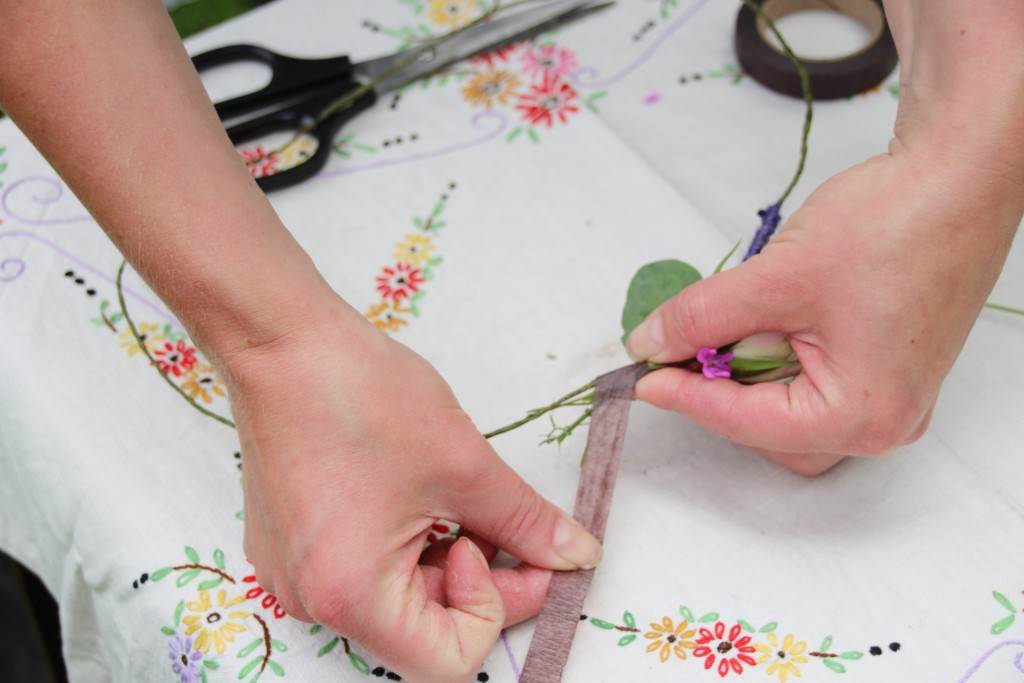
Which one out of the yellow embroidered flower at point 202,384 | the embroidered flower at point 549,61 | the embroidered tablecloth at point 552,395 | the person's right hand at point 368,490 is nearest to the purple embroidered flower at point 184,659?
the embroidered tablecloth at point 552,395

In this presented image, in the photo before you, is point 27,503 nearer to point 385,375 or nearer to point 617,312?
point 385,375

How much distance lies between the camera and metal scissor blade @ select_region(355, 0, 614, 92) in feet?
3.57

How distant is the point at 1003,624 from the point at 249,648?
0.57 m

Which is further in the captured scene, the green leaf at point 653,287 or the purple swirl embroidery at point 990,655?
the green leaf at point 653,287

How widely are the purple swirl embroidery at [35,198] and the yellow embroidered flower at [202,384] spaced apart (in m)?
0.23

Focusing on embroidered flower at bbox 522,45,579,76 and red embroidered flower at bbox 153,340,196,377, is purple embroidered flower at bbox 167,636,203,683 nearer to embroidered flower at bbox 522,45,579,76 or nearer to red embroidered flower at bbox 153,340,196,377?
red embroidered flower at bbox 153,340,196,377

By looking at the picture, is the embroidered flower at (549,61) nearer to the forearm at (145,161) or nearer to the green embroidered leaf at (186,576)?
the forearm at (145,161)

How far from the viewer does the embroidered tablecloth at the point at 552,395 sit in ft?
2.40

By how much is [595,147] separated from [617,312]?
0.70 feet

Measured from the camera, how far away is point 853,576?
0.75m

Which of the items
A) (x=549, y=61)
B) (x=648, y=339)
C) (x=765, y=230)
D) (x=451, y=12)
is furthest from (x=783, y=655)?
(x=451, y=12)

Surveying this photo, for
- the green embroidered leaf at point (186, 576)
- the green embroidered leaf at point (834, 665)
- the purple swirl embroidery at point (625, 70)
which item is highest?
the purple swirl embroidery at point (625, 70)

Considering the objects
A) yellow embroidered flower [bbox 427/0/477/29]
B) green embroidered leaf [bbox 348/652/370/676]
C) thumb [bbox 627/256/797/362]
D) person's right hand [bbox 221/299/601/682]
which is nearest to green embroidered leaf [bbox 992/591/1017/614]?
thumb [bbox 627/256/797/362]

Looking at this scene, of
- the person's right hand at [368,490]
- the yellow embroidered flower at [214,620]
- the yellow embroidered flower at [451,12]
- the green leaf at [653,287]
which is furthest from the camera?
the yellow embroidered flower at [451,12]
